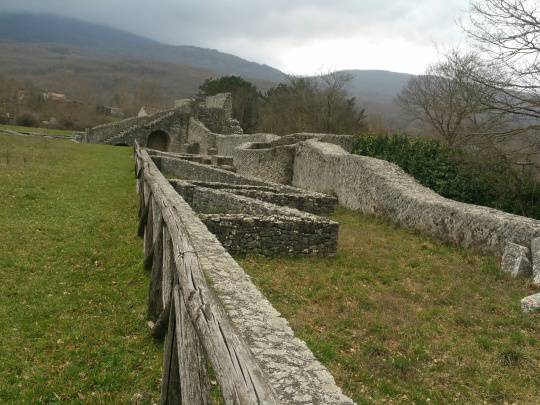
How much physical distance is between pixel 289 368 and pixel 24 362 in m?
3.69

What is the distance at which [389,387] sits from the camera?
4820mm

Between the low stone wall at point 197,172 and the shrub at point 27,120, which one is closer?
the low stone wall at point 197,172

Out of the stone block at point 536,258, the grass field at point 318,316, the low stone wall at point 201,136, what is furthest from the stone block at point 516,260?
the low stone wall at point 201,136

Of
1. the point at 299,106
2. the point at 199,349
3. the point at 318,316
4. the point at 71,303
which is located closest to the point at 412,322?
the point at 318,316

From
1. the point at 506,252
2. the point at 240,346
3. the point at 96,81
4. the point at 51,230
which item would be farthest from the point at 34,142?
the point at 96,81

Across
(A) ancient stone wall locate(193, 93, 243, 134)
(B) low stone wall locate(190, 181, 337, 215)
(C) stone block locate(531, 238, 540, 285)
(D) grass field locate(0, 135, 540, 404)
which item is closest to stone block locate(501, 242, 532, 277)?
(C) stone block locate(531, 238, 540, 285)

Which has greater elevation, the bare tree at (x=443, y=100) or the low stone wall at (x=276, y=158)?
the bare tree at (x=443, y=100)

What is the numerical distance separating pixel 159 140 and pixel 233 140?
15425mm

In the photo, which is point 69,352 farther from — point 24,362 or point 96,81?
point 96,81

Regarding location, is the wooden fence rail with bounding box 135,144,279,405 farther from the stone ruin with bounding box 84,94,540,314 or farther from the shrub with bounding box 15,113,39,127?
the shrub with bounding box 15,113,39,127

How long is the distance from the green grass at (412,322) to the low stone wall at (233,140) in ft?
63.5

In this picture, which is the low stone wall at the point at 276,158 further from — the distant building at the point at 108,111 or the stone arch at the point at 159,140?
the distant building at the point at 108,111

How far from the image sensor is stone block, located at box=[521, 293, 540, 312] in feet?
22.0

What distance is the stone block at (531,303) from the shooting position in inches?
→ 264
